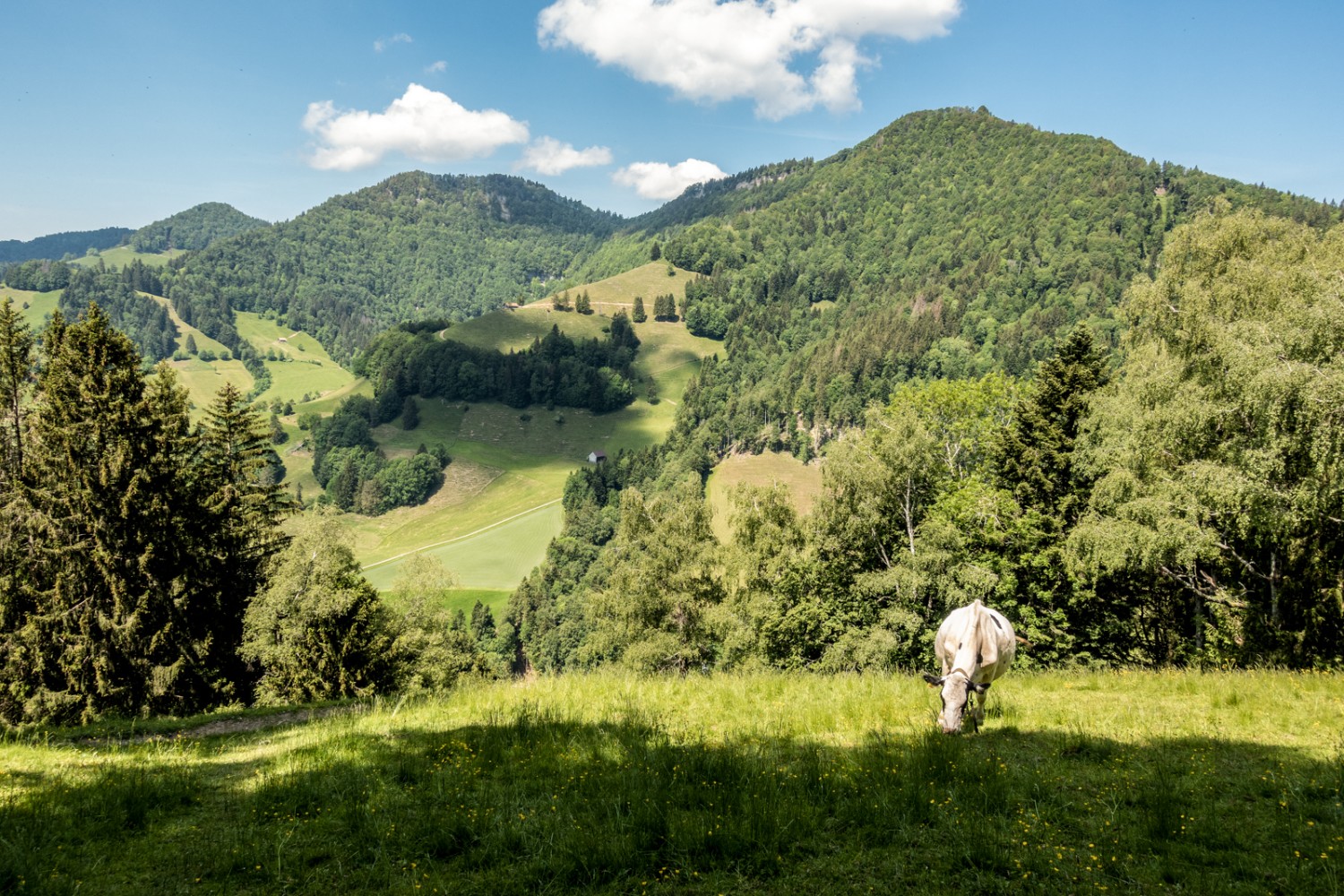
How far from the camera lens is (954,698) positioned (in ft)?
37.6

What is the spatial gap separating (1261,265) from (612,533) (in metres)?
140

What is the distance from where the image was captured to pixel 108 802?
8688 mm

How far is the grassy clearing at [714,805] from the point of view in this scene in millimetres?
6949

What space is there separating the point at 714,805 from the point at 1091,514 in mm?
25050

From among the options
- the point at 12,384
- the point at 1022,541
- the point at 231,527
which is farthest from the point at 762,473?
the point at 12,384

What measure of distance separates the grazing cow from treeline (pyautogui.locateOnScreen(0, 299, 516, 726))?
1948 centimetres

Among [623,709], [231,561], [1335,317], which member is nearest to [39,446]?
[231,561]

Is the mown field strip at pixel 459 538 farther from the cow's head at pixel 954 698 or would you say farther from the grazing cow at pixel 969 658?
the cow's head at pixel 954 698

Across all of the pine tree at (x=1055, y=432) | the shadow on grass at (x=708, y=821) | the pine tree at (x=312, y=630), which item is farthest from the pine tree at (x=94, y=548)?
the pine tree at (x=1055, y=432)

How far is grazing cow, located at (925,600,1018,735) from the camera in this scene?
11.5m

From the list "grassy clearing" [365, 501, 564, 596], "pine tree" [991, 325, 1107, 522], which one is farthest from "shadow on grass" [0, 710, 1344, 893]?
"grassy clearing" [365, 501, 564, 596]

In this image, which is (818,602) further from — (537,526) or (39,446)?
(537,526)

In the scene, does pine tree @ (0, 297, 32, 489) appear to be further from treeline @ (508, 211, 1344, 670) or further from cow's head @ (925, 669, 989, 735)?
cow's head @ (925, 669, 989, 735)

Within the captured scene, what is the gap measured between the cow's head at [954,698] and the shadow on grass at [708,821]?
68cm
